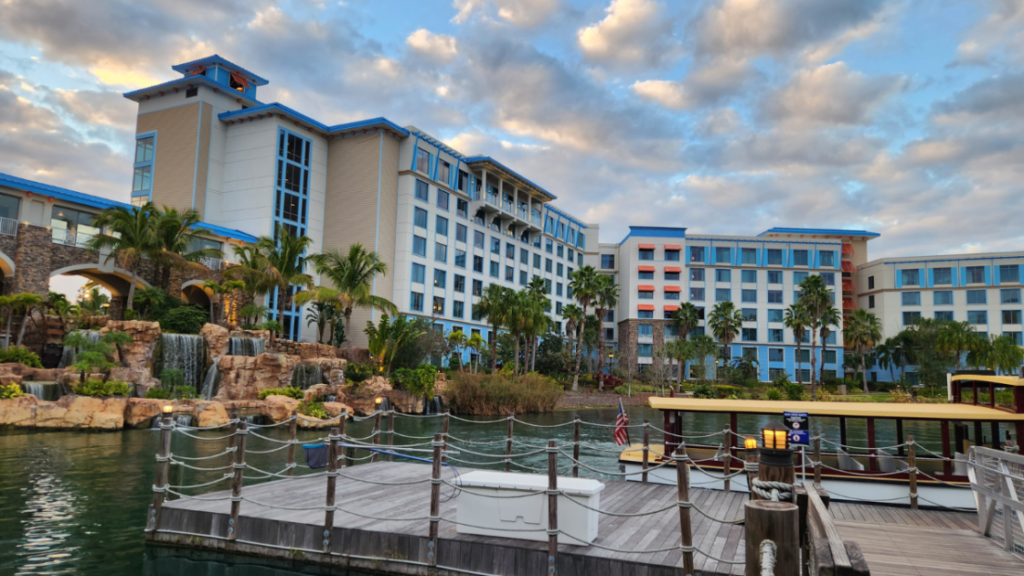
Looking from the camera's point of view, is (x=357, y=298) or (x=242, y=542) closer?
(x=242, y=542)

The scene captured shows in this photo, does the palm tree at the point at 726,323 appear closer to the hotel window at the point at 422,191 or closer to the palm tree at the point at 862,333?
the palm tree at the point at 862,333

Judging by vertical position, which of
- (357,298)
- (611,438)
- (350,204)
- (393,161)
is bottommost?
(611,438)

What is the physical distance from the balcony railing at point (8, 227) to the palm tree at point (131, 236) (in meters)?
3.57

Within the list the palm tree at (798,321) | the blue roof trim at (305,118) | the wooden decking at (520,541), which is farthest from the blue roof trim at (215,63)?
the palm tree at (798,321)

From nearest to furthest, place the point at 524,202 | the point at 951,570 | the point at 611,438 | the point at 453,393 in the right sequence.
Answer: the point at 951,570, the point at 611,438, the point at 453,393, the point at 524,202

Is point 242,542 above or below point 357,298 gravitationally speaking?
below

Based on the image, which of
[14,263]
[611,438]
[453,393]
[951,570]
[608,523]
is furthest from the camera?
[453,393]

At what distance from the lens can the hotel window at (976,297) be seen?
75.6 m

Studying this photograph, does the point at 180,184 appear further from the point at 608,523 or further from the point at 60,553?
the point at 608,523

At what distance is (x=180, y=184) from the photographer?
51125mm

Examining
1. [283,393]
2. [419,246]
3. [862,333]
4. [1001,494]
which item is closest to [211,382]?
[283,393]

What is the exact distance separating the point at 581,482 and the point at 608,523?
1517 millimetres

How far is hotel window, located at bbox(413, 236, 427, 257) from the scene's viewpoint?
5420 cm

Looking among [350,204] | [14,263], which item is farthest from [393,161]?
[14,263]
